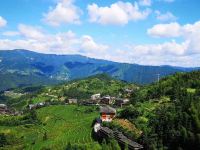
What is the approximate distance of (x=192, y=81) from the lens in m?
158

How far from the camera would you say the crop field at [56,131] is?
119062 mm

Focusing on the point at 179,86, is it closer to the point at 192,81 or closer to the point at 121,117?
the point at 192,81

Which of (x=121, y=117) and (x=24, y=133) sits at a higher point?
(x=121, y=117)

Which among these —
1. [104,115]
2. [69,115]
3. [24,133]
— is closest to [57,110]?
[69,115]

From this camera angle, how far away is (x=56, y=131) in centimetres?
14538

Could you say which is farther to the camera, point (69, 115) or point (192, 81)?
point (69, 115)

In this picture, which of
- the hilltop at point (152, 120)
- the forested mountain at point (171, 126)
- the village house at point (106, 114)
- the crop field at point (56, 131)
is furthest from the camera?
the village house at point (106, 114)

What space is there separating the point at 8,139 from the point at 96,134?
42.6m

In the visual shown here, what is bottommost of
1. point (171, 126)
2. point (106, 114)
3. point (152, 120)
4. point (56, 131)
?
point (56, 131)

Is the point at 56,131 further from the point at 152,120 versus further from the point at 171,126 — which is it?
the point at 171,126

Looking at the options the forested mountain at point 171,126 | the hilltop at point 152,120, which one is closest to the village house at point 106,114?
the hilltop at point 152,120

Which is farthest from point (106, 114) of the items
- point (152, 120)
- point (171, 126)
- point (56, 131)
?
point (171, 126)

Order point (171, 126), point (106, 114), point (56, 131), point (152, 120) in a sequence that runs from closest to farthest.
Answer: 1. point (171, 126)
2. point (152, 120)
3. point (106, 114)
4. point (56, 131)

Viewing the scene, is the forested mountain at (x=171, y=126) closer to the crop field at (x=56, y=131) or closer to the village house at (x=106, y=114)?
the village house at (x=106, y=114)
